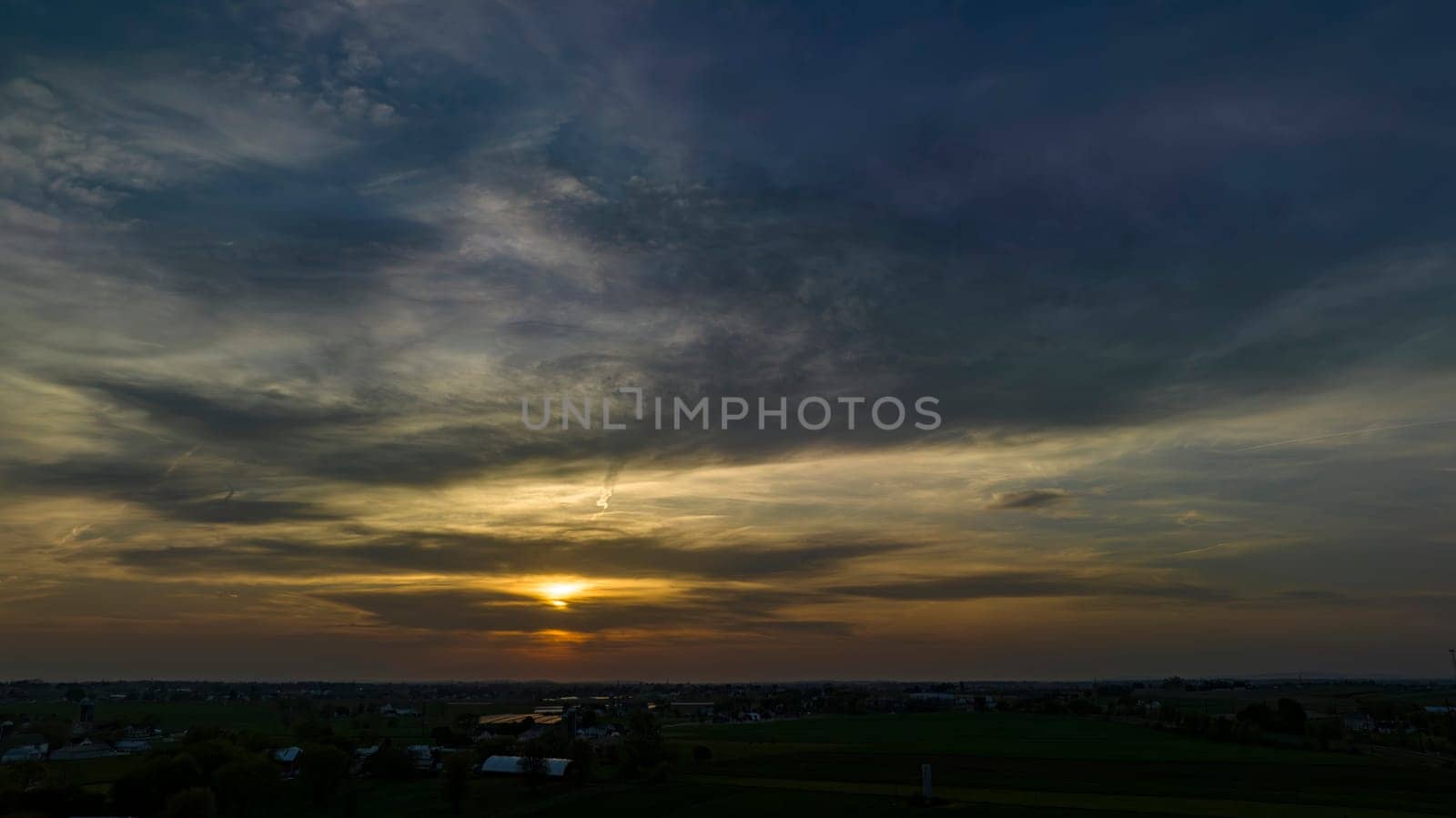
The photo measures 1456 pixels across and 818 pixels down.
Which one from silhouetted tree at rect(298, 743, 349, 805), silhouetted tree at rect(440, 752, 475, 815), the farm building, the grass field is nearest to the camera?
the grass field

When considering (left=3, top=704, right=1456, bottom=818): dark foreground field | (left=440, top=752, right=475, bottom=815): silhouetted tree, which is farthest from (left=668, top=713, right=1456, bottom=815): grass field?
(left=440, top=752, right=475, bottom=815): silhouetted tree

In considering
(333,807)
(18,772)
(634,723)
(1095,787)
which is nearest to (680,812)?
(333,807)

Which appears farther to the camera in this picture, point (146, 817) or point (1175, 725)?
point (1175, 725)

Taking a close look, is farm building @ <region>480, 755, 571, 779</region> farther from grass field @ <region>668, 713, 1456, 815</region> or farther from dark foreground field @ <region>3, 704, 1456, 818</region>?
grass field @ <region>668, 713, 1456, 815</region>

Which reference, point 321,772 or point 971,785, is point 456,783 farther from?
point 971,785

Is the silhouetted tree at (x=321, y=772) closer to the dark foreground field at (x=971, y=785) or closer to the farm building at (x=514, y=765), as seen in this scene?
the dark foreground field at (x=971, y=785)

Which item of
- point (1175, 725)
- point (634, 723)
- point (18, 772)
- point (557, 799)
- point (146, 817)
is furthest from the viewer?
point (1175, 725)

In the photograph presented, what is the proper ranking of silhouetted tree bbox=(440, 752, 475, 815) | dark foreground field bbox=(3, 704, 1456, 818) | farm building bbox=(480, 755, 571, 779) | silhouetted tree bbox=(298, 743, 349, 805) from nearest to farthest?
1. dark foreground field bbox=(3, 704, 1456, 818)
2. silhouetted tree bbox=(440, 752, 475, 815)
3. silhouetted tree bbox=(298, 743, 349, 805)
4. farm building bbox=(480, 755, 571, 779)

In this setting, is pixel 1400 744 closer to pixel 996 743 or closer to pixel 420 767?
pixel 996 743
